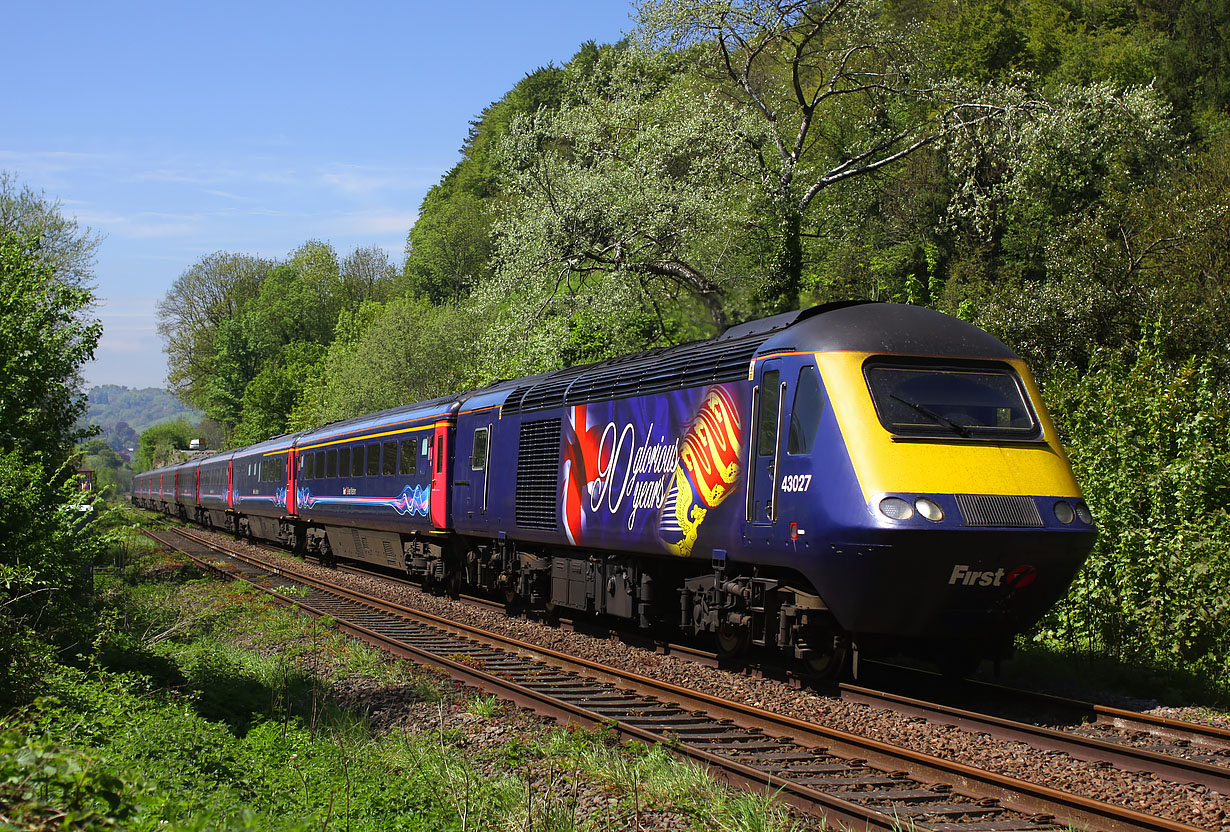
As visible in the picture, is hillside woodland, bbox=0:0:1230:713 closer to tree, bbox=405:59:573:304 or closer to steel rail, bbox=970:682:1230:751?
steel rail, bbox=970:682:1230:751

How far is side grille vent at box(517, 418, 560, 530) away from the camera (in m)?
13.2

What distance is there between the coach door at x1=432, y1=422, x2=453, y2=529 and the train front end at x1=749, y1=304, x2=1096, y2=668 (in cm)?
872

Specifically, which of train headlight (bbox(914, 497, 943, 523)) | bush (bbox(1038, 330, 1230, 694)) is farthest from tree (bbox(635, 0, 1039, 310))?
train headlight (bbox(914, 497, 943, 523))

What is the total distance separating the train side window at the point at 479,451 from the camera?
15414 millimetres

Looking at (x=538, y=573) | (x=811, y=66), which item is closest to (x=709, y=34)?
(x=811, y=66)

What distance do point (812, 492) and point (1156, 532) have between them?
4.91 metres

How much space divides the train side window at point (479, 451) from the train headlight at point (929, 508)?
8.86 m

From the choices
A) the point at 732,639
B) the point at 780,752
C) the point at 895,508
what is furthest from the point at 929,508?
the point at 732,639

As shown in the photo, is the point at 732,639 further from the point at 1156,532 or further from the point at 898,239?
the point at 898,239

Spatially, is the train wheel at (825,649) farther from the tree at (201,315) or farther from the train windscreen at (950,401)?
the tree at (201,315)

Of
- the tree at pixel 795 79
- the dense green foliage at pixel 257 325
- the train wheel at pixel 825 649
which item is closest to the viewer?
the train wheel at pixel 825 649

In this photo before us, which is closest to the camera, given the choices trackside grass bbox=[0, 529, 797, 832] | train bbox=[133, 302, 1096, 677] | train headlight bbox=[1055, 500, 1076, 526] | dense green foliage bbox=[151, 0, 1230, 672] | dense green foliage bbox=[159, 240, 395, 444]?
trackside grass bbox=[0, 529, 797, 832]

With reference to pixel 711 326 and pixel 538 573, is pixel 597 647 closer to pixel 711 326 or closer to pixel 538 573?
pixel 538 573

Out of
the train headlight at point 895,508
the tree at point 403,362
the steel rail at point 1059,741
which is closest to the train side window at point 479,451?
the steel rail at point 1059,741
